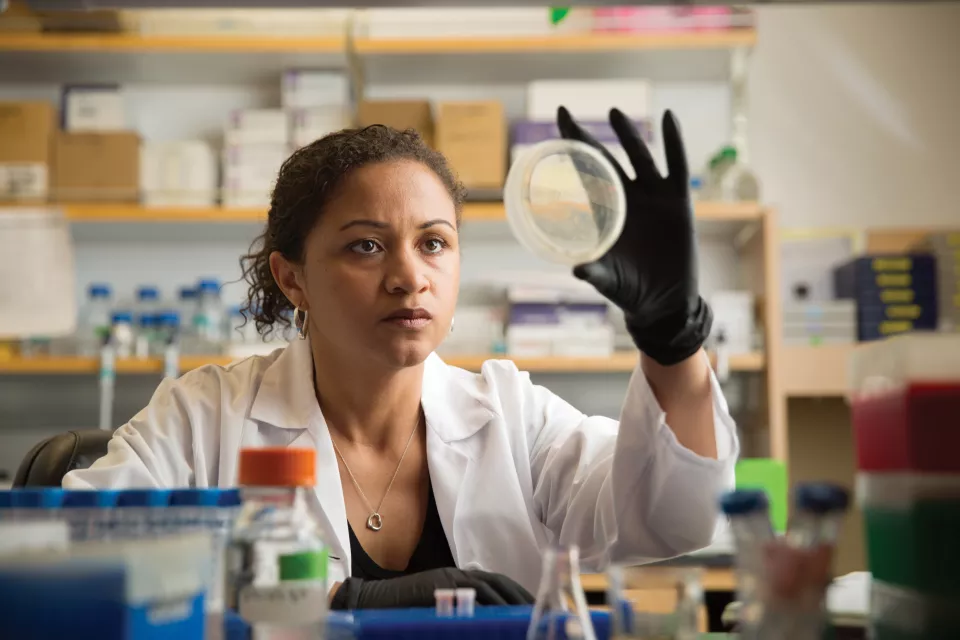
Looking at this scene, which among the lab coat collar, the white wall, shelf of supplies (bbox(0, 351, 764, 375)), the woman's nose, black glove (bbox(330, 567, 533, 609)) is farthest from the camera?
the white wall

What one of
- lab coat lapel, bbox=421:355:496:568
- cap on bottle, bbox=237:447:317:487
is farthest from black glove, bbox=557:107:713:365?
lab coat lapel, bbox=421:355:496:568

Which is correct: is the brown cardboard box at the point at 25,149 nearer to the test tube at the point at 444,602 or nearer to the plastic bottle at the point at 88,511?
the plastic bottle at the point at 88,511

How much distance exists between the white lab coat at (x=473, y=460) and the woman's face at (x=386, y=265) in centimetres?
16

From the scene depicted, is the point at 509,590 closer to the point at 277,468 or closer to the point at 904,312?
the point at 277,468

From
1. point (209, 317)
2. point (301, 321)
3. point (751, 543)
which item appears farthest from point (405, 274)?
point (209, 317)

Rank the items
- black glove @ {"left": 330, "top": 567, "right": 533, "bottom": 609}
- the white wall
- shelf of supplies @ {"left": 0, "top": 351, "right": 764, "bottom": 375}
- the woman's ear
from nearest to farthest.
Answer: black glove @ {"left": 330, "top": 567, "right": 533, "bottom": 609} < the woman's ear < shelf of supplies @ {"left": 0, "top": 351, "right": 764, "bottom": 375} < the white wall

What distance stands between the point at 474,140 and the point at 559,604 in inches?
92.3

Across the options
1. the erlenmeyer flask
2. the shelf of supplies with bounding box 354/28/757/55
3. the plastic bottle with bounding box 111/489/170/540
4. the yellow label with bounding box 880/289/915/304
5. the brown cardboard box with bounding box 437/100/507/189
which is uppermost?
the shelf of supplies with bounding box 354/28/757/55

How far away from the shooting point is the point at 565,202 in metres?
0.97

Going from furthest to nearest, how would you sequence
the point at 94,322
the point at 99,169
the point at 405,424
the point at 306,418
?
the point at 94,322 < the point at 99,169 < the point at 405,424 < the point at 306,418

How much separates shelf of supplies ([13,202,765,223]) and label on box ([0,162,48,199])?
0.07m

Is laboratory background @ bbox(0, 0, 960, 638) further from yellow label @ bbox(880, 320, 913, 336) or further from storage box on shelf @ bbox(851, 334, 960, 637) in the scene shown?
storage box on shelf @ bbox(851, 334, 960, 637)

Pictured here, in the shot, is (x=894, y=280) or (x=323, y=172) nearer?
(x=323, y=172)

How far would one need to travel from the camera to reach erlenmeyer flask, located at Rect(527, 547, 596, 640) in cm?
67
